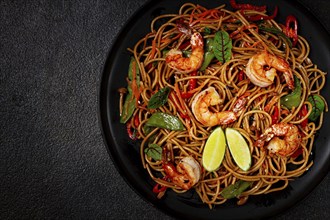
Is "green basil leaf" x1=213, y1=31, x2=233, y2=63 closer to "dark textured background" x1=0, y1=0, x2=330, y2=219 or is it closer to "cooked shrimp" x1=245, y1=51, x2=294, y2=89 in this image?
"cooked shrimp" x1=245, y1=51, x2=294, y2=89

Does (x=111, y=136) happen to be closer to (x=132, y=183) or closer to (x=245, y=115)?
(x=132, y=183)

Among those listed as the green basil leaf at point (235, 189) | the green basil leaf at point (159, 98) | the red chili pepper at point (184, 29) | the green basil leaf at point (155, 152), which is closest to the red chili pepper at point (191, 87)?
the green basil leaf at point (159, 98)

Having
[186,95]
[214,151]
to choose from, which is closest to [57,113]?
[186,95]

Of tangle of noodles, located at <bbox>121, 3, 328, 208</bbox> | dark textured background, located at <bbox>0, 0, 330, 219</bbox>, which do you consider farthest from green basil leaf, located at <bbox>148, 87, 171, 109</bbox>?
dark textured background, located at <bbox>0, 0, 330, 219</bbox>

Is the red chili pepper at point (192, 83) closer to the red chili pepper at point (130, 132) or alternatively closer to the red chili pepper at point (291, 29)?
the red chili pepper at point (130, 132)

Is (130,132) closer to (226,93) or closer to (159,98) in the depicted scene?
(159,98)

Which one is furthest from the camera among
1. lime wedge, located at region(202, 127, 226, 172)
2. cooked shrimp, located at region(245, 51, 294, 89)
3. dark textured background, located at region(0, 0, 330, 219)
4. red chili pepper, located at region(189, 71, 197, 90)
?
dark textured background, located at region(0, 0, 330, 219)

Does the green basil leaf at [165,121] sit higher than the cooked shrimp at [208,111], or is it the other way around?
the cooked shrimp at [208,111]
